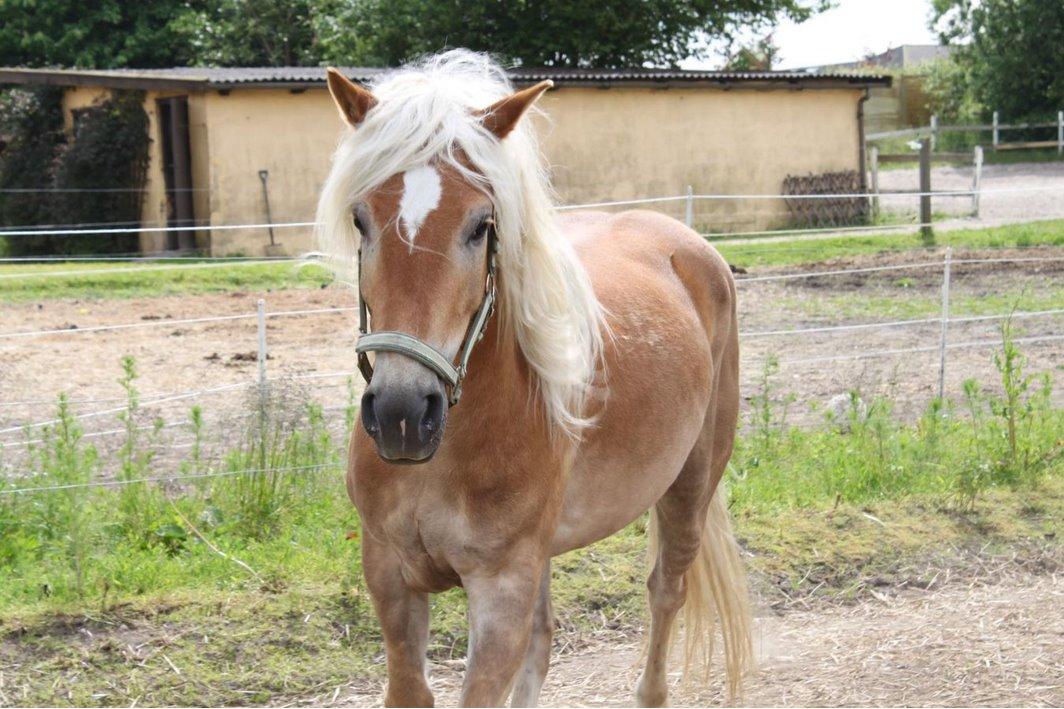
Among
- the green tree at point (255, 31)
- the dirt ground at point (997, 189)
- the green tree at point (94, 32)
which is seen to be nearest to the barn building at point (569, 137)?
the dirt ground at point (997, 189)

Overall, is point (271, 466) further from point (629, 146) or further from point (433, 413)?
point (629, 146)

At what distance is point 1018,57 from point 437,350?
3690cm

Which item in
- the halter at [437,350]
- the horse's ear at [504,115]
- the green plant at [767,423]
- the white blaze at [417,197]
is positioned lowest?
the green plant at [767,423]

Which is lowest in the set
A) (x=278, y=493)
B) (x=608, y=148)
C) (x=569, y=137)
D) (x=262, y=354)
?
(x=278, y=493)

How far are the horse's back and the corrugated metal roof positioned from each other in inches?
505

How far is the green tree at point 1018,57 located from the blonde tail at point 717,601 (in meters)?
34.4

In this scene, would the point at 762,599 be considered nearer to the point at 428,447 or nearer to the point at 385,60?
the point at 428,447

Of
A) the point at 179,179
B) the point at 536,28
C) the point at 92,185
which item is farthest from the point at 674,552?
the point at 536,28

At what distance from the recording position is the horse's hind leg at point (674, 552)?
4188mm

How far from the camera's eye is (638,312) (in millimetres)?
3678

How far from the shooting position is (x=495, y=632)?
2.83 meters

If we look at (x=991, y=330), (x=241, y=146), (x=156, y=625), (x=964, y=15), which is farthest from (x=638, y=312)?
(x=964, y=15)

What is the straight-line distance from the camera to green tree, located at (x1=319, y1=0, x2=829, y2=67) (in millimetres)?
28875

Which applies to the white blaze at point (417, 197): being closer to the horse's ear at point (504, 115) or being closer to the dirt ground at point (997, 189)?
the horse's ear at point (504, 115)
